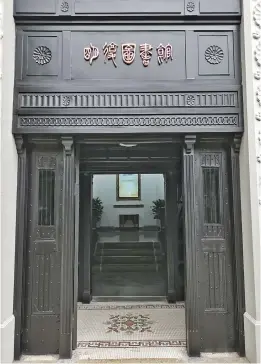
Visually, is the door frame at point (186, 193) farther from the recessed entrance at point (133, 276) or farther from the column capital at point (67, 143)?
the recessed entrance at point (133, 276)

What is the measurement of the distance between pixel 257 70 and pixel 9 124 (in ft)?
7.91

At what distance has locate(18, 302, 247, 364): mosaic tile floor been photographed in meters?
3.24

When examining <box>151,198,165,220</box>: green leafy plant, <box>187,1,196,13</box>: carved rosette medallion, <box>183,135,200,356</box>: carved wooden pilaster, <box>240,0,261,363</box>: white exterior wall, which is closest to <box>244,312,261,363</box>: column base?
<box>240,0,261,363</box>: white exterior wall

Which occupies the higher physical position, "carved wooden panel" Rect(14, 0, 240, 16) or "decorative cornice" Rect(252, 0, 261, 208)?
"carved wooden panel" Rect(14, 0, 240, 16)

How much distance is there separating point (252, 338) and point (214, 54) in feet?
8.99

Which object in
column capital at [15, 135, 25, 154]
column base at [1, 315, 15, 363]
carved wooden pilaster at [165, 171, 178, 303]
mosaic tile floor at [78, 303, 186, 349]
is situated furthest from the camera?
carved wooden pilaster at [165, 171, 178, 303]

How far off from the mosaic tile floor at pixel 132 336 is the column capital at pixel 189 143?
6.52 feet

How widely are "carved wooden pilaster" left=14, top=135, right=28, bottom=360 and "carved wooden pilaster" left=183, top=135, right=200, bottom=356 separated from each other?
159cm

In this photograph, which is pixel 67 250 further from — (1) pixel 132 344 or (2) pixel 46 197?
(1) pixel 132 344

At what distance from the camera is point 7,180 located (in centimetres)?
317

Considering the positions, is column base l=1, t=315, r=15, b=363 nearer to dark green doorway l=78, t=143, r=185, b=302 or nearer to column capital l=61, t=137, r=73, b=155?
column capital l=61, t=137, r=73, b=155

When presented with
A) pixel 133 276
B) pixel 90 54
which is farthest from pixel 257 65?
pixel 133 276

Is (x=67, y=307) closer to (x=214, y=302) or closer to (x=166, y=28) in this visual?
(x=214, y=302)

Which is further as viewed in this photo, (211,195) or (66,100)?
(211,195)
